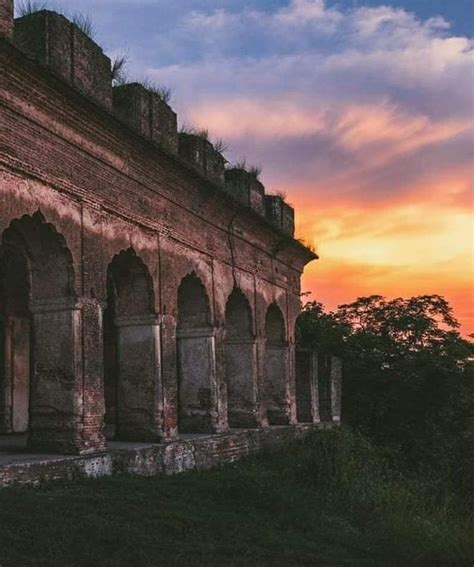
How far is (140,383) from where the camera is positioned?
1064cm

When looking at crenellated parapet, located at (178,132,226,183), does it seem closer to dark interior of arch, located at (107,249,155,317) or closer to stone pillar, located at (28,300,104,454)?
dark interior of arch, located at (107,249,155,317)

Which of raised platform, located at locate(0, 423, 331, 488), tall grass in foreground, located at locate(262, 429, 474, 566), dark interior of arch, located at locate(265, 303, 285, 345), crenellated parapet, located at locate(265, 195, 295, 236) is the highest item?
crenellated parapet, located at locate(265, 195, 295, 236)

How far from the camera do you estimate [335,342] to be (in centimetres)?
2195

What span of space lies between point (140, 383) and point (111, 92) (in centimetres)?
397

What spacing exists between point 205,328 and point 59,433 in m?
4.35

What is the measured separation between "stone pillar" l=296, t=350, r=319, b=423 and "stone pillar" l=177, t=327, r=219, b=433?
6.16 m

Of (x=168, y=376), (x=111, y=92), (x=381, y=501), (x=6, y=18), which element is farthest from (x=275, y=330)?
(x=6, y=18)

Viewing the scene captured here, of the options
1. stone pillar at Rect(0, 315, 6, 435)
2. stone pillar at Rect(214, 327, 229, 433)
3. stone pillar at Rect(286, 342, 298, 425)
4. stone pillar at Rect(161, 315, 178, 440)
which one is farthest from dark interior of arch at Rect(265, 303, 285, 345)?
stone pillar at Rect(161, 315, 178, 440)

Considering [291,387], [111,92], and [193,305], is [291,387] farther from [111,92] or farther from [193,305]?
[111,92]

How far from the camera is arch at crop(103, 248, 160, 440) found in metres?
10.6

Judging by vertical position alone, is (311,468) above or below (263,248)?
below

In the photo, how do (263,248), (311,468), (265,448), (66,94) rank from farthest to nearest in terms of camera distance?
(263,248) → (265,448) → (311,468) → (66,94)

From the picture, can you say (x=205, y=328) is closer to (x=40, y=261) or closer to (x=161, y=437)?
(x=161, y=437)

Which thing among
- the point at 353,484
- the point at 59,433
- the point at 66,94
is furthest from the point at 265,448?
the point at 66,94
